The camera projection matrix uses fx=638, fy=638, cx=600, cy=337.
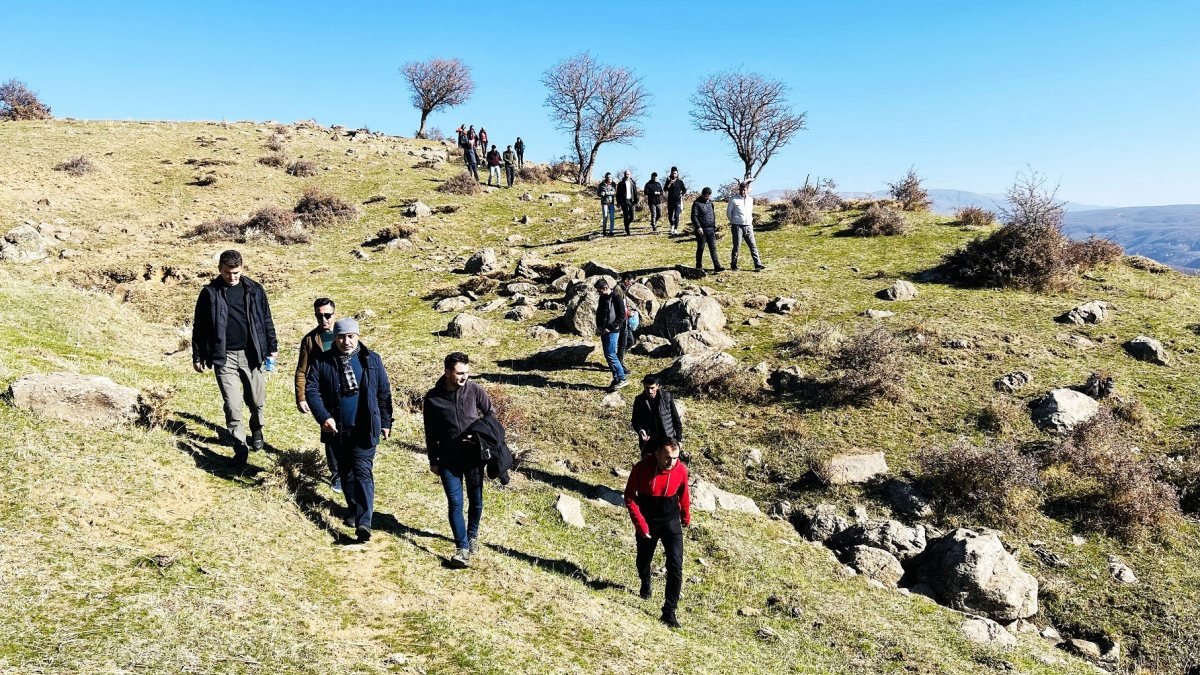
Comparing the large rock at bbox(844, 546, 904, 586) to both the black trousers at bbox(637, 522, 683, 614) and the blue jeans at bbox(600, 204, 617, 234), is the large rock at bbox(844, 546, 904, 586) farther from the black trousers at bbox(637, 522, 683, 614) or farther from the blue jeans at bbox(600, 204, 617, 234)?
the blue jeans at bbox(600, 204, 617, 234)

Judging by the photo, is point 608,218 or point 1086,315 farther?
point 608,218

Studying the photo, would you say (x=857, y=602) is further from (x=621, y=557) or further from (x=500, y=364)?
(x=500, y=364)

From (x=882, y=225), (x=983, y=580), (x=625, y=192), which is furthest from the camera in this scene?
(x=625, y=192)

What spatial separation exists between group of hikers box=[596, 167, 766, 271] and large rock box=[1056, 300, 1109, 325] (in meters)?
8.59

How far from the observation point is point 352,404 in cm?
687

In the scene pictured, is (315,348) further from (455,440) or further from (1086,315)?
(1086,315)

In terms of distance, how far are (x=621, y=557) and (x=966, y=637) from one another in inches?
168

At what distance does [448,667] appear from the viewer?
5.06 meters

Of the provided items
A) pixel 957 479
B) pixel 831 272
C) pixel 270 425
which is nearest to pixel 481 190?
pixel 831 272

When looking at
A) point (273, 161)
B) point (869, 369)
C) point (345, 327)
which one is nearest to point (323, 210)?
point (273, 161)

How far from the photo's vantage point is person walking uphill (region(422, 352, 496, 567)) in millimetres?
6871

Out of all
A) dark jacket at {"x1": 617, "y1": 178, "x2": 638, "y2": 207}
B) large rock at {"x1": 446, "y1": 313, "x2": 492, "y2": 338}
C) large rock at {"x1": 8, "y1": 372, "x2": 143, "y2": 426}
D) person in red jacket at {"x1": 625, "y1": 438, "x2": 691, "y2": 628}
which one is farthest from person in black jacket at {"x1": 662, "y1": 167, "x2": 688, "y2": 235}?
large rock at {"x1": 8, "y1": 372, "x2": 143, "y2": 426}

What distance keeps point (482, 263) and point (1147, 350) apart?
2005 cm

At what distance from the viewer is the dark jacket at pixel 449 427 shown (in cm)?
689
